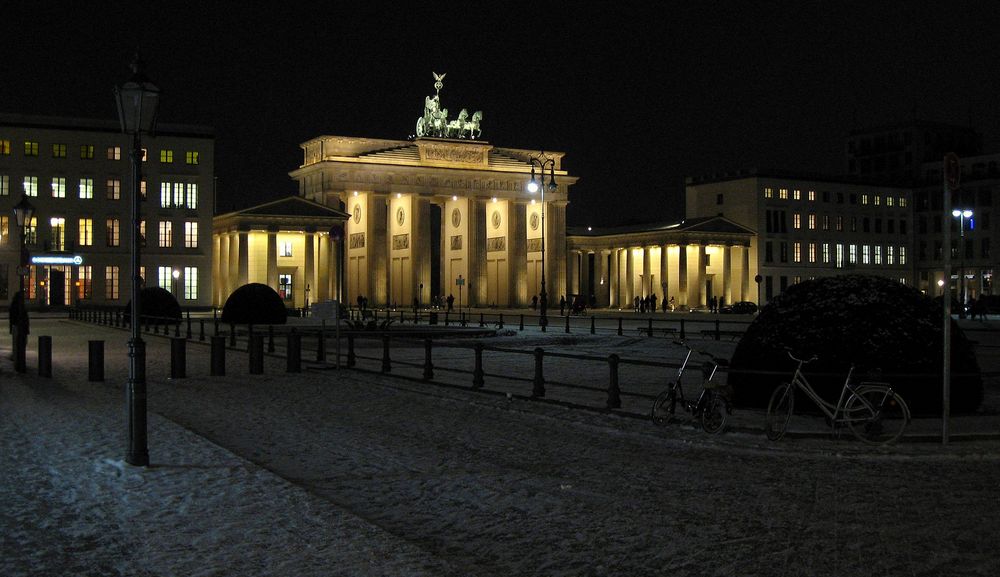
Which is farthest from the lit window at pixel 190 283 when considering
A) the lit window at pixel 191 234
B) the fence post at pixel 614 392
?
the fence post at pixel 614 392

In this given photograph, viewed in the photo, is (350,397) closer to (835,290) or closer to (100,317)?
(835,290)

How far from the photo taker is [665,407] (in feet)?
50.9

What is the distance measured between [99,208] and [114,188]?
201cm

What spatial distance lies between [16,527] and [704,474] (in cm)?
668

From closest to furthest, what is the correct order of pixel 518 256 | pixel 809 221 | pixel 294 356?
pixel 294 356, pixel 518 256, pixel 809 221

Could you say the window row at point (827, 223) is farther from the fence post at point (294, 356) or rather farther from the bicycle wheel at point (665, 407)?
the bicycle wheel at point (665, 407)

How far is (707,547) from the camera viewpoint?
8.30 meters

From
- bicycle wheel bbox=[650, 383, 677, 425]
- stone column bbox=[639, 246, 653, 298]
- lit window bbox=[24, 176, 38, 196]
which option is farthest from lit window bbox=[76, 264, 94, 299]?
bicycle wheel bbox=[650, 383, 677, 425]

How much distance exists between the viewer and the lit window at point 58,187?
87000mm

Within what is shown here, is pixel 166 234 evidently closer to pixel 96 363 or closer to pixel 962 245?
pixel 962 245

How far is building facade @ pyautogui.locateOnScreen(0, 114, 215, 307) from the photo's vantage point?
8544 cm

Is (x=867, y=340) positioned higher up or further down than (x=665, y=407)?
higher up

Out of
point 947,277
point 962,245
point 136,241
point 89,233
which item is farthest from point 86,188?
point 947,277

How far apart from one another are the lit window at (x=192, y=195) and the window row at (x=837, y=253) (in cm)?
5624
